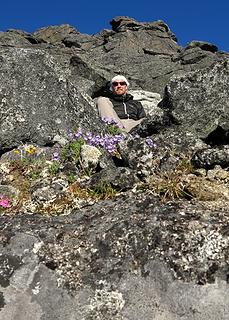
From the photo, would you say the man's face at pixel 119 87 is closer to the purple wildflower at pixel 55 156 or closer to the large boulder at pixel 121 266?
the purple wildflower at pixel 55 156

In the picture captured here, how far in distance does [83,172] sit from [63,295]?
367 cm

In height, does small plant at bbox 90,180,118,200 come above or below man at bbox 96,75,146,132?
below

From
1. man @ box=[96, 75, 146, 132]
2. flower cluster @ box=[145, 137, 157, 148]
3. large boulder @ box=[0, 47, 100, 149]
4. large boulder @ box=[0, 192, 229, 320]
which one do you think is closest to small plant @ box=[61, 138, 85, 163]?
flower cluster @ box=[145, 137, 157, 148]

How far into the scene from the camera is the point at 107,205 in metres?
6.09

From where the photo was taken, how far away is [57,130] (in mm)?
10703

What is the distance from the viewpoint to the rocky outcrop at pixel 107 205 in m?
4.79

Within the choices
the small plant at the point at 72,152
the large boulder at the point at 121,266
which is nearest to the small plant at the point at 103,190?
the large boulder at the point at 121,266

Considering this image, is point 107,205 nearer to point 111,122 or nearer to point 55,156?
point 55,156

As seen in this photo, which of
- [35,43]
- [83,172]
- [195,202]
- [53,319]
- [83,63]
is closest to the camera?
[53,319]

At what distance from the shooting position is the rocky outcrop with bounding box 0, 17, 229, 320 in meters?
4.79

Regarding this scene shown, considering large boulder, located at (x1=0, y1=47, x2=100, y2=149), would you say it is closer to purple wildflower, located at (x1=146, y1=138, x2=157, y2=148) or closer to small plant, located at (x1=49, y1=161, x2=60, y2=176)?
small plant, located at (x1=49, y1=161, x2=60, y2=176)

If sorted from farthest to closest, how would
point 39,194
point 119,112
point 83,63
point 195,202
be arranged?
point 83,63, point 119,112, point 39,194, point 195,202

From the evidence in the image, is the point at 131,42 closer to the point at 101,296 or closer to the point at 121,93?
the point at 121,93

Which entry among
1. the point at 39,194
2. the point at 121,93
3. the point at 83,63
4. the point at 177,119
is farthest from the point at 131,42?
the point at 39,194
